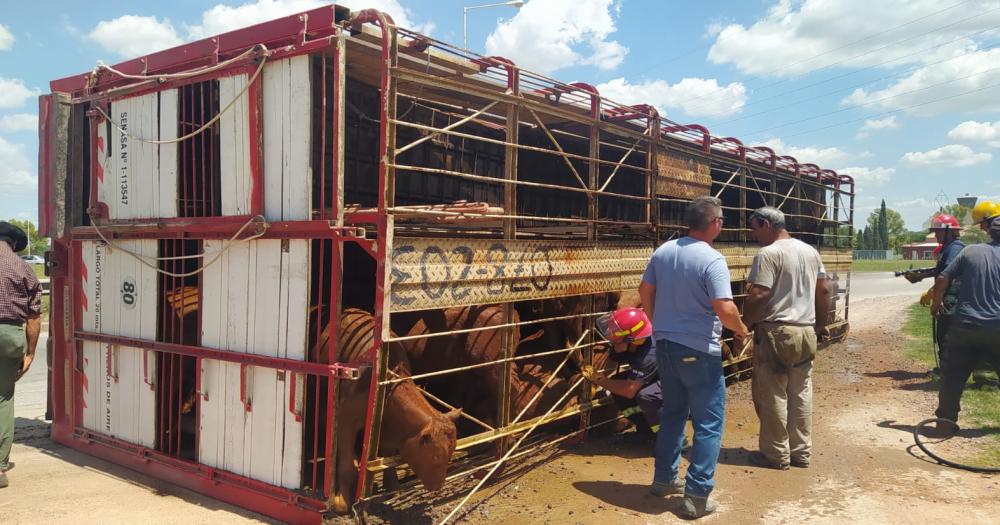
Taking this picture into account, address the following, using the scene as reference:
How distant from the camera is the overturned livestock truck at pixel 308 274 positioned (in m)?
4.27

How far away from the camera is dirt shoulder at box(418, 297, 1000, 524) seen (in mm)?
4430

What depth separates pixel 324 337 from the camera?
4.44 meters

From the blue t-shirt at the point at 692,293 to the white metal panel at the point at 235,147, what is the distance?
10.1 feet

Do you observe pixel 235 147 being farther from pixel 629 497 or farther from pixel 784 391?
pixel 784 391

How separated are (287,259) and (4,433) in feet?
9.63

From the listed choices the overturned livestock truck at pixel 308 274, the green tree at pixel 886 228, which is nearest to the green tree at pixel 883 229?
the green tree at pixel 886 228

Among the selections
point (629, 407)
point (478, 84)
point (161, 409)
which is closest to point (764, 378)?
point (629, 407)

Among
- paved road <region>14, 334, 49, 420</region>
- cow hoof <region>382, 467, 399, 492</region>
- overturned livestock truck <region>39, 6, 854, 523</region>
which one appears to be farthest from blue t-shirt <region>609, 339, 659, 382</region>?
paved road <region>14, 334, 49, 420</region>

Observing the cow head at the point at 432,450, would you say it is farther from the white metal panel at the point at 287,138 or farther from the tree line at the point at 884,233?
the tree line at the point at 884,233

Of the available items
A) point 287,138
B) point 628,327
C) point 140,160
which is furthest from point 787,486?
point 140,160

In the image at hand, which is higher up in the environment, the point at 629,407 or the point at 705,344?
the point at 705,344

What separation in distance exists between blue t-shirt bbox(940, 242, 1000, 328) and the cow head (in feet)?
16.2

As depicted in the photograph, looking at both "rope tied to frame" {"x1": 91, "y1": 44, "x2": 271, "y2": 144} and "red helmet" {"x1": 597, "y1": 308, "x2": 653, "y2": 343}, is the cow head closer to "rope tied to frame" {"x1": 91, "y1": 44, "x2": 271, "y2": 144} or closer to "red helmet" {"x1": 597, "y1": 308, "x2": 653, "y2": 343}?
"red helmet" {"x1": 597, "y1": 308, "x2": 653, "y2": 343}

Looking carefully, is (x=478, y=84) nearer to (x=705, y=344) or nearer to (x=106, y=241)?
(x=705, y=344)
